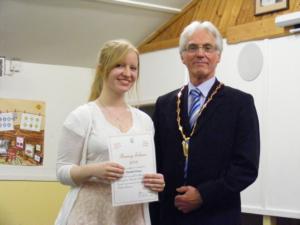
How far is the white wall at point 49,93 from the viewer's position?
4.80m

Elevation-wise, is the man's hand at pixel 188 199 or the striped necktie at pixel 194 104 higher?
the striped necktie at pixel 194 104

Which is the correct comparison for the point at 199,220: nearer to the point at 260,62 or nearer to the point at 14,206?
the point at 260,62

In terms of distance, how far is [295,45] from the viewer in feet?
11.6

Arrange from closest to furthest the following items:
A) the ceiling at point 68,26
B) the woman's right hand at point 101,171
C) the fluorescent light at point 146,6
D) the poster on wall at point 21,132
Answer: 1. the woman's right hand at point 101,171
2. the ceiling at point 68,26
3. the fluorescent light at point 146,6
4. the poster on wall at point 21,132

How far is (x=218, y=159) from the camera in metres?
2.00

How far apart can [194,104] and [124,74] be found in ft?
1.19

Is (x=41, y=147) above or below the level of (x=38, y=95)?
below

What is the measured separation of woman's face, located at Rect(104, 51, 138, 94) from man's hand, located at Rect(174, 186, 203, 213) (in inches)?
17.6

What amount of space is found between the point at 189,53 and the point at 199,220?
66 cm

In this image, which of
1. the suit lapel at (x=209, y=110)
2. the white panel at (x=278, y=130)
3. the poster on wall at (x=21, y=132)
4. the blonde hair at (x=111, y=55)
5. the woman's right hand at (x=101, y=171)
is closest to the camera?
the woman's right hand at (x=101, y=171)

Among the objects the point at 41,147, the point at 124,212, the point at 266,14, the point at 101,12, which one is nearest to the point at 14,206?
the point at 41,147

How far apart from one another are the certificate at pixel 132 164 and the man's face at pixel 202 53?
0.36m

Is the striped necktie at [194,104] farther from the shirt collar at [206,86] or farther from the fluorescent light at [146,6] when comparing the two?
the fluorescent light at [146,6]

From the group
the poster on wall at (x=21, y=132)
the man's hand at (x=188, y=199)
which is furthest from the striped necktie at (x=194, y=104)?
the poster on wall at (x=21, y=132)
